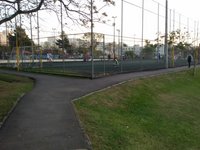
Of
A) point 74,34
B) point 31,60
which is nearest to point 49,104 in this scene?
point 74,34

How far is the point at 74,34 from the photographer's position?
2227 centimetres

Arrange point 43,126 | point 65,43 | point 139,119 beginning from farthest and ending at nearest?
1. point 65,43
2. point 139,119
3. point 43,126

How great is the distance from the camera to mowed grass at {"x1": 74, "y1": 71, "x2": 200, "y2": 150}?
862 centimetres

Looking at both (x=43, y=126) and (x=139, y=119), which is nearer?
(x=43, y=126)

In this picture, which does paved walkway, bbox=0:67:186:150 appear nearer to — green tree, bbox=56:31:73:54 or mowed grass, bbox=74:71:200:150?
mowed grass, bbox=74:71:200:150

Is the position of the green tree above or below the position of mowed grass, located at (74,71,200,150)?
above

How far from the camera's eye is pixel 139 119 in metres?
11.6

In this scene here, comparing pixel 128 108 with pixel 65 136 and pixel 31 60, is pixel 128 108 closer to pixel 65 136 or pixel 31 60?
Result: pixel 65 136

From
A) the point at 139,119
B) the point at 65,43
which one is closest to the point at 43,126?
the point at 139,119

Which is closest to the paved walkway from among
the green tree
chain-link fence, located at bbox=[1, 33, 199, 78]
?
chain-link fence, located at bbox=[1, 33, 199, 78]

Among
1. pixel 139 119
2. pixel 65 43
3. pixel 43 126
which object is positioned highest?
pixel 65 43

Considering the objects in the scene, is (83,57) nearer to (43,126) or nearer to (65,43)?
(65,43)

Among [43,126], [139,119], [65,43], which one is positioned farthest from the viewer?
[65,43]

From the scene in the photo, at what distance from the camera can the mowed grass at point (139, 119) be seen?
8625 millimetres
